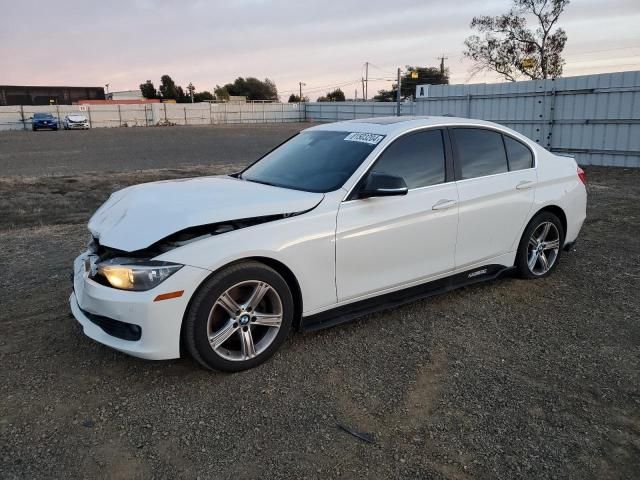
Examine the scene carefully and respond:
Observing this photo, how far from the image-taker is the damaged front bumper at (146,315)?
125 inches

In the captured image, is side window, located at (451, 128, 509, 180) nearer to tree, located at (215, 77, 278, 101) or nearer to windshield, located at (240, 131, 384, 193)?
windshield, located at (240, 131, 384, 193)

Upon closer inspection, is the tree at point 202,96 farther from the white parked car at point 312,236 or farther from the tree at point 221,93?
the white parked car at point 312,236

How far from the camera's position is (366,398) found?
10.8 feet

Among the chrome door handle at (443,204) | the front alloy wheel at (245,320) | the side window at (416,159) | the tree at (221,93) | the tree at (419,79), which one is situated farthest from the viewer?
the tree at (221,93)

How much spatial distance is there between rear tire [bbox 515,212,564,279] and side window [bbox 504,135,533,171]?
516 millimetres

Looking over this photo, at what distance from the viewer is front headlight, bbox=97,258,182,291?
318 cm

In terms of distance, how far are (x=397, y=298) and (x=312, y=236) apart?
1.01 meters

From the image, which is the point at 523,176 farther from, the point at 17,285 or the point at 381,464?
the point at 17,285

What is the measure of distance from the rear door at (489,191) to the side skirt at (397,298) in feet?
0.45

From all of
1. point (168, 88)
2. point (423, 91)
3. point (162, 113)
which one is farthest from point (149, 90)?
point (423, 91)

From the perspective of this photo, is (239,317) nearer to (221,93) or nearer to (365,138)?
(365,138)

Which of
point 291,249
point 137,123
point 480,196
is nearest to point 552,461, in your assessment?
point 291,249

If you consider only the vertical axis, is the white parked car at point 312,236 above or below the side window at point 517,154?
below

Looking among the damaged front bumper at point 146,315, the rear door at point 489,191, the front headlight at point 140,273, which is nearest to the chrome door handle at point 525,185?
the rear door at point 489,191
